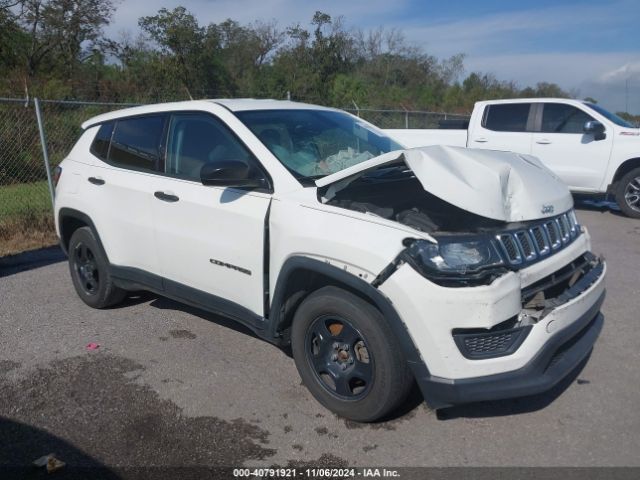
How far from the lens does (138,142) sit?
4.73 meters

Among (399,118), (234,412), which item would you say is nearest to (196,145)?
(234,412)

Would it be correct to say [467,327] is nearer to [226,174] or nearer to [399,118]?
[226,174]

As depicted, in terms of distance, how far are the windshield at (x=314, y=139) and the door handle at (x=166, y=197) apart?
74 centimetres

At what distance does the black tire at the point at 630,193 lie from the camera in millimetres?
9219

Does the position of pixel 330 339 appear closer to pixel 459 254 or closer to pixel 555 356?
pixel 459 254

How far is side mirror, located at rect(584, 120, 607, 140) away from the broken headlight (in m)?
7.43

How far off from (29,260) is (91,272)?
2.61 meters

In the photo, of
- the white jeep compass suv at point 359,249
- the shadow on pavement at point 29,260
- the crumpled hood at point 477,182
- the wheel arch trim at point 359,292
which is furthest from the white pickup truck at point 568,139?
the wheel arch trim at point 359,292

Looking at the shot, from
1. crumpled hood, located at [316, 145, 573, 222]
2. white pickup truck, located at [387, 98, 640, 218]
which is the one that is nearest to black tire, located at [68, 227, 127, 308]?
crumpled hood, located at [316, 145, 573, 222]

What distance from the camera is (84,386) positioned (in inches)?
156

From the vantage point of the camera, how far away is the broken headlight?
9.45ft

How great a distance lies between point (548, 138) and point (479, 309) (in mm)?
8049

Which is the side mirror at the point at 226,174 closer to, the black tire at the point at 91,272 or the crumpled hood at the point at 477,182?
the crumpled hood at the point at 477,182

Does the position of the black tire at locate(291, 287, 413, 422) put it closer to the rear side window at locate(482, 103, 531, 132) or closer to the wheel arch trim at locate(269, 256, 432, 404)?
the wheel arch trim at locate(269, 256, 432, 404)
